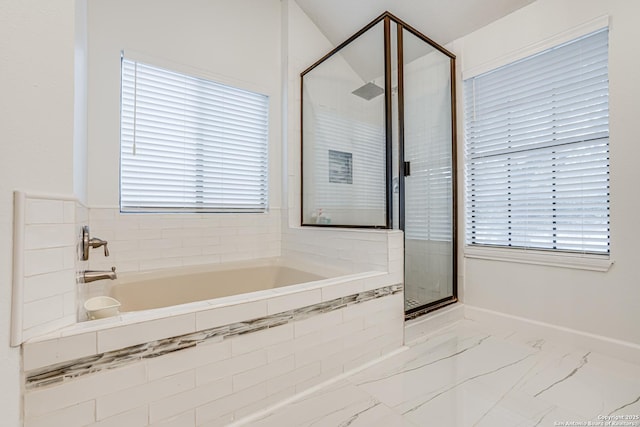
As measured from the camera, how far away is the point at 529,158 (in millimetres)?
2129

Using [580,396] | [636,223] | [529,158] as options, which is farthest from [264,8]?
[580,396]

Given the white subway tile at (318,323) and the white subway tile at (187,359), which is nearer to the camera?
the white subway tile at (187,359)

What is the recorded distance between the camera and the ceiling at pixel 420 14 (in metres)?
2.24

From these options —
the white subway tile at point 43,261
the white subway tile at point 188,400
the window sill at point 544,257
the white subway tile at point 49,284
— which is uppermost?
the white subway tile at point 43,261

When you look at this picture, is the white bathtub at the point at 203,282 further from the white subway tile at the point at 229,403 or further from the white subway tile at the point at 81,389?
the white subway tile at the point at 81,389

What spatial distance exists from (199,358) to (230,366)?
14 centimetres

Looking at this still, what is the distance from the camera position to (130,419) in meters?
0.98

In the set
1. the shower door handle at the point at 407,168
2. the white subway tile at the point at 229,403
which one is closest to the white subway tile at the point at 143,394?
the white subway tile at the point at 229,403

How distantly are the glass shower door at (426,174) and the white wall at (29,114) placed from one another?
1816 millimetres

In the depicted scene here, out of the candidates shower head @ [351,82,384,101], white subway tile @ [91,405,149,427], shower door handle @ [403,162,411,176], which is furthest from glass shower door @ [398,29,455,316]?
white subway tile @ [91,405,149,427]

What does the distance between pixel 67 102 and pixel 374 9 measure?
2498 millimetres

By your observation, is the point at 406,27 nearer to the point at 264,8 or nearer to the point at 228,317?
the point at 264,8

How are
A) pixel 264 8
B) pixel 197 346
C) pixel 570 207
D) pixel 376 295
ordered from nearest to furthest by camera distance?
pixel 197 346
pixel 376 295
pixel 570 207
pixel 264 8

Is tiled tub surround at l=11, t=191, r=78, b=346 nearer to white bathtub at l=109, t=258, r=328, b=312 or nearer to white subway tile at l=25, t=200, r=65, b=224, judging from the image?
white subway tile at l=25, t=200, r=65, b=224
